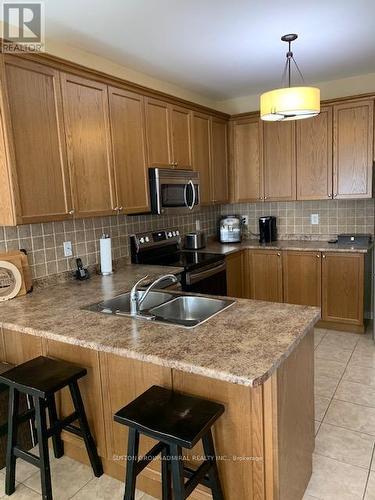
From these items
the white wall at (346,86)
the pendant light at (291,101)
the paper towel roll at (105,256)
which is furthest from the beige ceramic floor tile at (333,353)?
the white wall at (346,86)

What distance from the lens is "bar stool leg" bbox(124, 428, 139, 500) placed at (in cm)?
145

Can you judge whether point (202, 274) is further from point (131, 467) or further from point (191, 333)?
point (131, 467)

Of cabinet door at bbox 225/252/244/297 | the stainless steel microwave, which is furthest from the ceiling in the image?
cabinet door at bbox 225/252/244/297

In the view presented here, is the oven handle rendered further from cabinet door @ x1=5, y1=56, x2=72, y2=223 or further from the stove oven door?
cabinet door @ x1=5, y1=56, x2=72, y2=223

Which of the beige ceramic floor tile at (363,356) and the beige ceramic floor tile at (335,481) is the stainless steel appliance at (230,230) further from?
the beige ceramic floor tile at (335,481)

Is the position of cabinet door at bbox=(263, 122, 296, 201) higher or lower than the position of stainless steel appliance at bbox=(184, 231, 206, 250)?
higher

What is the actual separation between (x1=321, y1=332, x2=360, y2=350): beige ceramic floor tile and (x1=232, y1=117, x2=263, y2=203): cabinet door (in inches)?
65.4

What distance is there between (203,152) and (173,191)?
77 cm

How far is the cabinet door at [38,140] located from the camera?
2.13 metres

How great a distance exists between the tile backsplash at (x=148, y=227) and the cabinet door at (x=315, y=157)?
353mm

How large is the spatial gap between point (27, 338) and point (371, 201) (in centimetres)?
354

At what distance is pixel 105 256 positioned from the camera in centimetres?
298

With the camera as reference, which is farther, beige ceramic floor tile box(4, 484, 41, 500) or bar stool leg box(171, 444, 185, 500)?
beige ceramic floor tile box(4, 484, 41, 500)

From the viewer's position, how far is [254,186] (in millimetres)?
4305
